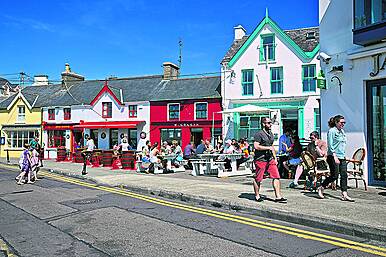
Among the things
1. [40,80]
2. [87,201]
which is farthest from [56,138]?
[87,201]

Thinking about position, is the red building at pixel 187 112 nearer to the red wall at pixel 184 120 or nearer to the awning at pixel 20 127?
the red wall at pixel 184 120

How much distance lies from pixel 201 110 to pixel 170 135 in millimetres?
3309

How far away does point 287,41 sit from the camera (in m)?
26.3

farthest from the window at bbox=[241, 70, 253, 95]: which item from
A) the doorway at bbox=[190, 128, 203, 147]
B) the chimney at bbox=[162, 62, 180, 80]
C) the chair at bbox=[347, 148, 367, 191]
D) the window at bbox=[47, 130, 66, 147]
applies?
the window at bbox=[47, 130, 66, 147]

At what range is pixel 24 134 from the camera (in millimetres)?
37156

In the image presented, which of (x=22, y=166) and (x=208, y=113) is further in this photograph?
(x=208, y=113)

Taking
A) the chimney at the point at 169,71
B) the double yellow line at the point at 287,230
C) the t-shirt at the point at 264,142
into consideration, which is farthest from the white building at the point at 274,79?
the double yellow line at the point at 287,230

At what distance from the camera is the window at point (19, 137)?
36.8 m

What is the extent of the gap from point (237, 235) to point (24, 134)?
35.2 m

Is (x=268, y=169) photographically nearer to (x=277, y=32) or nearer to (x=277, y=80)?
(x=277, y=80)

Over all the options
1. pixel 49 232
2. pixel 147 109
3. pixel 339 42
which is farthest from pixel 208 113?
pixel 49 232

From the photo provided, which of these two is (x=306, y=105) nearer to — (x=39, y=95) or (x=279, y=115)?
(x=279, y=115)

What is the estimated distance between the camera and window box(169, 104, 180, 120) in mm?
30672

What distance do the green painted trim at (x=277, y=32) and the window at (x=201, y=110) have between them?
3624mm
